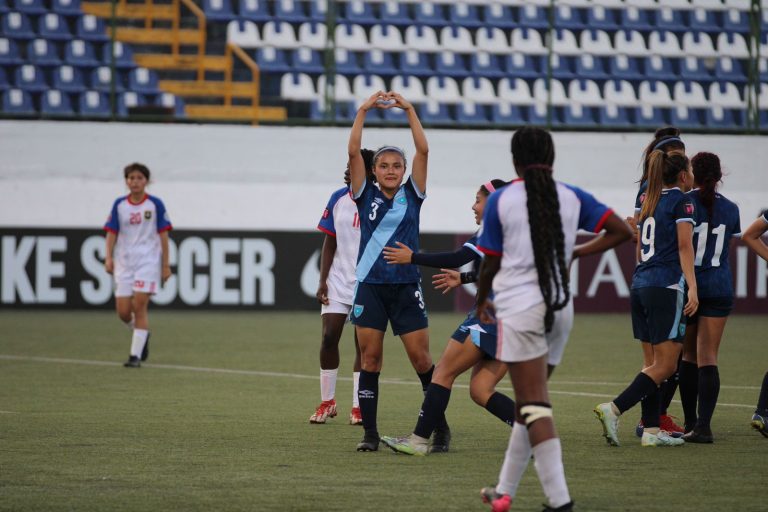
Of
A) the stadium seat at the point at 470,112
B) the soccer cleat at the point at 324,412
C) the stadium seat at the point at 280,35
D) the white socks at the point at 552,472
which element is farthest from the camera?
the stadium seat at the point at 280,35

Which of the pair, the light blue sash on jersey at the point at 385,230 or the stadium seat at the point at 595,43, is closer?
the light blue sash on jersey at the point at 385,230

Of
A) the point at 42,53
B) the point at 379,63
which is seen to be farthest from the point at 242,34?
the point at 42,53

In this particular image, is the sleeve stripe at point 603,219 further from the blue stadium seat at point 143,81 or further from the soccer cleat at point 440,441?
the blue stadium seat at point 143,81

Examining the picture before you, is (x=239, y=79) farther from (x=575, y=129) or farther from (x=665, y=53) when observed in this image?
(x=665, y=53)

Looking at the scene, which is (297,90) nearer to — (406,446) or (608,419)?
(608,419)

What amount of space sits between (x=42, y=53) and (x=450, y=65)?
27.8ft

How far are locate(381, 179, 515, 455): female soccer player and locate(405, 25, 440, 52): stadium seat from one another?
1922cm

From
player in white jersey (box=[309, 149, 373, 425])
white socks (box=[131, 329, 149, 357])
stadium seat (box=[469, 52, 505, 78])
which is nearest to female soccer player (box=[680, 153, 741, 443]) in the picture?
player in white jersey (box=[309, 149, 373, 425])

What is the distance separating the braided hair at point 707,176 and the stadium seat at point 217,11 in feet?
61.7

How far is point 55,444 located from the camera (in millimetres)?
7488

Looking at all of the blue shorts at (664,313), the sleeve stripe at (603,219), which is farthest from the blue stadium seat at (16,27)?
the sleeve stripe at (603,219)

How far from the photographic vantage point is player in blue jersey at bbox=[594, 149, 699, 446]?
7465 millimetres

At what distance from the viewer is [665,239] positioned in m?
7.57

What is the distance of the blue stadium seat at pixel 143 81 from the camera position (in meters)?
24.5
